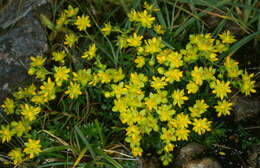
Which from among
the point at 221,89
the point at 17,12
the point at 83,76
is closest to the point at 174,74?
the point at 221,89

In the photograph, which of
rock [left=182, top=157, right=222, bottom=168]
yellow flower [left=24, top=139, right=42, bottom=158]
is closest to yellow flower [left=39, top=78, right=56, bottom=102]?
yellow flower [left=24, top=139, right=42, bottom=158]

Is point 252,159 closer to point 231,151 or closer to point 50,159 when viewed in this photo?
point 231,151

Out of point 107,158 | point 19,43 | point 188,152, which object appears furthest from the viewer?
point 19,43

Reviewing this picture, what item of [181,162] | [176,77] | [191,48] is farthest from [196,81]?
[181,162]

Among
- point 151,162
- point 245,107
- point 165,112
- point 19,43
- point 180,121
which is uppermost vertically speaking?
point 19,43

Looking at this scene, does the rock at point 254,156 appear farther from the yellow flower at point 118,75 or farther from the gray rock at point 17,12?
the gray rock at point 17,12

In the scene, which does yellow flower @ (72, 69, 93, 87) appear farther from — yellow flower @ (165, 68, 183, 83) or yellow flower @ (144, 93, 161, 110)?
yellow flower @ (165, 68, 183, 83)

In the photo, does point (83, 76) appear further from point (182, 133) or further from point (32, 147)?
point (182, 133)

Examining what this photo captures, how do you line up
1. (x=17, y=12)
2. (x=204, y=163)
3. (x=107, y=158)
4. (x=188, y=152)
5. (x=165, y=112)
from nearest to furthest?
1. (x=165, y=112)
2. (x=107, y=158)
3. (x=204, y=163)
4. (x=188, y=152)
5. (x=17, y=12)

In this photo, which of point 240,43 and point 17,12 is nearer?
point 240,43

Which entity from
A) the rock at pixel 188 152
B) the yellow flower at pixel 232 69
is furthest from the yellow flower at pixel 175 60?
the rock at pixel 188 152
